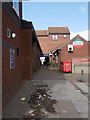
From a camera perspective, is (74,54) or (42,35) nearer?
(74,54)

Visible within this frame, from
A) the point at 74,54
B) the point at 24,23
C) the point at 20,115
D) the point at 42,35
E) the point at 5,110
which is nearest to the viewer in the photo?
the point at 20,115

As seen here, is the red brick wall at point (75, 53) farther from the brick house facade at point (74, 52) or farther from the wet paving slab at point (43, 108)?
the wet paving slab at point (43, 108)

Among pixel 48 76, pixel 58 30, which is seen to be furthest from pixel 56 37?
pixel 48 76

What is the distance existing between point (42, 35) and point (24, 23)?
35.2m

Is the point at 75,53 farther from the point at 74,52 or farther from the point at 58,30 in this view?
the point at 58,30

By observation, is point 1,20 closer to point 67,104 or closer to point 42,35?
point 67,104

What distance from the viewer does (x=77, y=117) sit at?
3.93m

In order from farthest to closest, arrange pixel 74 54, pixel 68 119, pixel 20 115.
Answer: pixel 74 54
pixel 20 115
pixel 68 119

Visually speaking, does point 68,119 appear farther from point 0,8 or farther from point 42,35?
point 42,35

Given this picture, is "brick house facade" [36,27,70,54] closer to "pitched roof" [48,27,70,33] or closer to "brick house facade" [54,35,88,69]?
"pitched roof" [48,27,70,33]

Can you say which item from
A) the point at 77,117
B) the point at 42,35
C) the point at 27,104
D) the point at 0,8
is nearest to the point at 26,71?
the point at 27,104

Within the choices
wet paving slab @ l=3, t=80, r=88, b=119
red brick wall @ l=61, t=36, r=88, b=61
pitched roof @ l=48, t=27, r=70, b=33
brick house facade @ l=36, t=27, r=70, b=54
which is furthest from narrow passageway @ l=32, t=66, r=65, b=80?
pitched roof @ l=48, t=27, r=70, b=33

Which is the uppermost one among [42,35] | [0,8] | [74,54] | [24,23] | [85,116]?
[42,35]

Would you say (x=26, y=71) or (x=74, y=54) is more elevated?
(x=74, y=54)
